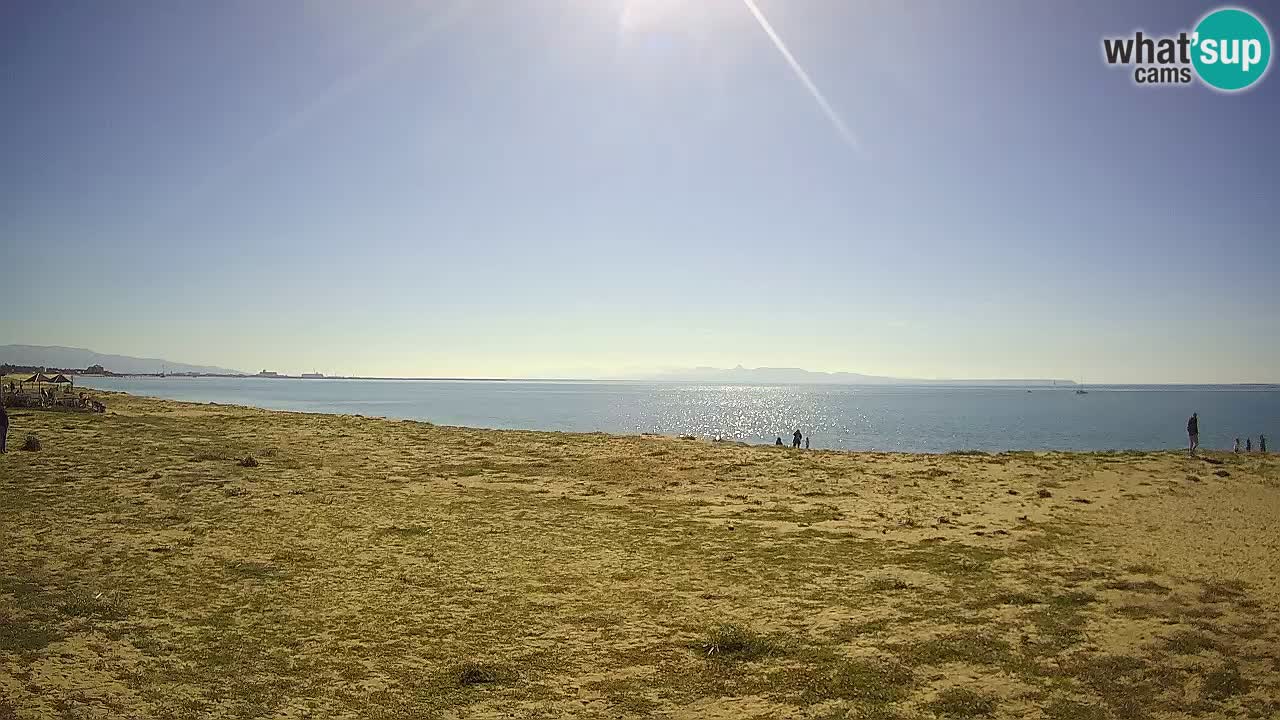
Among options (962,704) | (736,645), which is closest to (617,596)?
(736,645)

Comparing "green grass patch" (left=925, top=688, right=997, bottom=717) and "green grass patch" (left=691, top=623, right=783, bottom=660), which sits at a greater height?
"green grass patch" (left=925, top=688, right=997, bottom=717)

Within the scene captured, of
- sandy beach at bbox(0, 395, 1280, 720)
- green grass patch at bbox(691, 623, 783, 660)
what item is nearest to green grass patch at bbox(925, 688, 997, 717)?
sandy beach at bbox(0, 395, 1280, 720)

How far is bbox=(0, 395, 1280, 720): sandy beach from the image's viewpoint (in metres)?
8.84

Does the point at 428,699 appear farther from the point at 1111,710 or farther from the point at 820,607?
the point at 1111,710

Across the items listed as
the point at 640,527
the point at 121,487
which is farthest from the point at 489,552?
the point at 121,487

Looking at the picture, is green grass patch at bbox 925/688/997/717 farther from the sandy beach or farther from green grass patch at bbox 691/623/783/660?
green grass patch at bbox 691/623/783/660

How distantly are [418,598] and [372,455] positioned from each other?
20.5 m

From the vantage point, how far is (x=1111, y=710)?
8.34 m

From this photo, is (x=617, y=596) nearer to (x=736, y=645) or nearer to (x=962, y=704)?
(x=736, y=645)

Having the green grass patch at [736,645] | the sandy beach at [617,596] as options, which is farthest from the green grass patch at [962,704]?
the green grass patch at [736,645]

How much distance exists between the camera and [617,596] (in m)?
13.0

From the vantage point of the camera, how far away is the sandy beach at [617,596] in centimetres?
884

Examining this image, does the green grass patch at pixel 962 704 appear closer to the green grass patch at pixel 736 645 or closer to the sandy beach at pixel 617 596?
the sandy beach at pixel 617 596

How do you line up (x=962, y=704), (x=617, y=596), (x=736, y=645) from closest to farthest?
(x=962, y=704), (x=736, y=645), (x=617, y=596)
